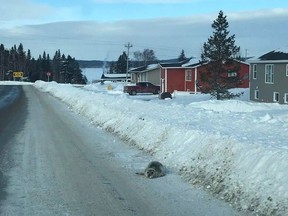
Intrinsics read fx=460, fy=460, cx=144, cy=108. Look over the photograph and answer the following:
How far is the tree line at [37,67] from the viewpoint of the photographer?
148125 mm

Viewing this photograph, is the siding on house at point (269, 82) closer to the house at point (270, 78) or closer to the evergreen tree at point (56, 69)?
the house at point (270, 78)

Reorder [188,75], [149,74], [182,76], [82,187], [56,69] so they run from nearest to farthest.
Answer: [82,187] < [188,75] < [182,76] < [149,74] < [56,69]

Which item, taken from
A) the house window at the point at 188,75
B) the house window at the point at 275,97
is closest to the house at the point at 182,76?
the house window at the point at 188,75

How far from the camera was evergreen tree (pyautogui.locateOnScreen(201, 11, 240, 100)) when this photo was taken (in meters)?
38.2

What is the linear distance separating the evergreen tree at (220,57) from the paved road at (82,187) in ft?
88.5

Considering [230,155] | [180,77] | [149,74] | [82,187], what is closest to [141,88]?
[180,77]

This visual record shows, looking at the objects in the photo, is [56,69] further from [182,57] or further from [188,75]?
[188,75]

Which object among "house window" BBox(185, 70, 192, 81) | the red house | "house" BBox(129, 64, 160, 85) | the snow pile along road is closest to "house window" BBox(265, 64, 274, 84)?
the red house

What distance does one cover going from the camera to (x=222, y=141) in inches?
336

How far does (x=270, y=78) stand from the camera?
37438 mm

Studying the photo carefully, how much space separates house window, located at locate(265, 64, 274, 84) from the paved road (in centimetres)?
2733

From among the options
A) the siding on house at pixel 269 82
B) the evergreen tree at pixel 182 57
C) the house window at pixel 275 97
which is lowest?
the house window at pixel 275 97

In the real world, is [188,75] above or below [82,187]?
above

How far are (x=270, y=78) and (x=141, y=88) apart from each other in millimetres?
22997
